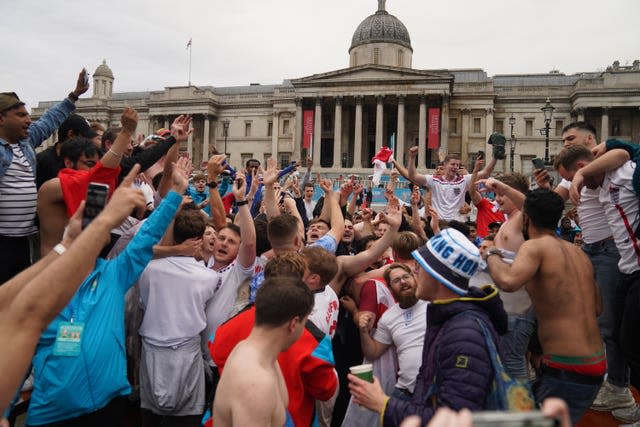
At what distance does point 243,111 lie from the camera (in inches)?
2147

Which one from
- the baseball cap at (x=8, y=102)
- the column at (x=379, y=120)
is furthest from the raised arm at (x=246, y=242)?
the column at (x=379, y=120)

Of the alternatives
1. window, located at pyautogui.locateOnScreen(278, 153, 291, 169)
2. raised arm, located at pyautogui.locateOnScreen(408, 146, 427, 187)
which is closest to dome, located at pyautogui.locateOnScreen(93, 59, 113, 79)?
window, located at pyautogui.locateOnScreen(278, 153, 291, 169)

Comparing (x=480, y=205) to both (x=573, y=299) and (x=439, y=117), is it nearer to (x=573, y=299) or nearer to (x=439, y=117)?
(x=573, y=299)

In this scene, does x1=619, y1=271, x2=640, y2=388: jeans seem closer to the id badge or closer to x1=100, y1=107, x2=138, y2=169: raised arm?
the id badge

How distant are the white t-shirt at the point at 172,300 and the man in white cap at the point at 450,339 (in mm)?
1976

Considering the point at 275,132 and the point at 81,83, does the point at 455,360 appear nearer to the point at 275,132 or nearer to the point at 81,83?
the point at 81,83

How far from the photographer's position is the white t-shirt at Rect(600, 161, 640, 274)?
4.39 m

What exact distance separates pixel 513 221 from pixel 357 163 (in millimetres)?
41778

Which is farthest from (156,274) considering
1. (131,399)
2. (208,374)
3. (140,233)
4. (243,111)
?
(243,111)

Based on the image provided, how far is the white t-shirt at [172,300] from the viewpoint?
12.9 ft

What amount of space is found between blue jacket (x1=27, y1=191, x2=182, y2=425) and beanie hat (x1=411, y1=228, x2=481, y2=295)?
1.88 meters

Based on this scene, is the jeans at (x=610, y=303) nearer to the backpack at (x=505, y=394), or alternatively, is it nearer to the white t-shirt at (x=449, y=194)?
the backpack at (x=505, y=394)

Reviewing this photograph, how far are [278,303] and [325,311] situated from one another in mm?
1370

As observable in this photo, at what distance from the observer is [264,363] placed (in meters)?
2.46
